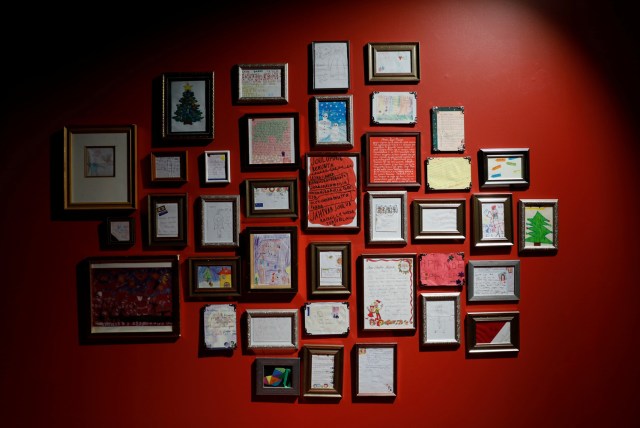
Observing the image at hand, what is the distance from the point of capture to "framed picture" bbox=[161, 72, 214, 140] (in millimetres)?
1932

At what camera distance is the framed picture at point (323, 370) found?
1.95 meters

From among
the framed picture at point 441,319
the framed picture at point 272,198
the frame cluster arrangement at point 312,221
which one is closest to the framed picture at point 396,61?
the frame cluster arrangement at point 312,221

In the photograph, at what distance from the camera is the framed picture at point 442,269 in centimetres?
196

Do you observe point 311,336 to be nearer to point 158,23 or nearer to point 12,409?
point 12,409

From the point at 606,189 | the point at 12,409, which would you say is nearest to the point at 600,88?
the point at 606,189

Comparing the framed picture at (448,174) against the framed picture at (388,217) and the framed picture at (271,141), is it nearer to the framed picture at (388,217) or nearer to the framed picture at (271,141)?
the framed picture at (388,217)

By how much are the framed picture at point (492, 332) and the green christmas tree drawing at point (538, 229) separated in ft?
1.19

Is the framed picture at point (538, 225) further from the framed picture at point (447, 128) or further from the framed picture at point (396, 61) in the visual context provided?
the framed picture at point (396, 61)

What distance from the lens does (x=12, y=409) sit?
1.96 meters

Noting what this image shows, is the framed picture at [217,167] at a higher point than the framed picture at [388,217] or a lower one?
higher

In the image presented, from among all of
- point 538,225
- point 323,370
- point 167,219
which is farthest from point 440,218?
point 167,219

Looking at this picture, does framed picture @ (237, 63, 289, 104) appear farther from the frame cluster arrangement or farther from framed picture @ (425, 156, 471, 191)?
framed picture @ (425, 156, 471, 191)

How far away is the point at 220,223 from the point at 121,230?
475 mm

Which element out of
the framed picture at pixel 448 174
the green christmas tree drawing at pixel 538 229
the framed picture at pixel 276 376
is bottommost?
the framed picture at pixel 276 376
